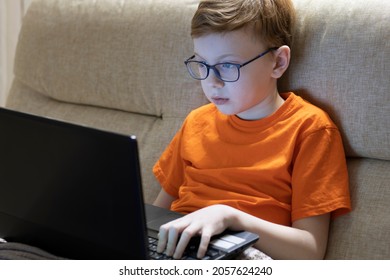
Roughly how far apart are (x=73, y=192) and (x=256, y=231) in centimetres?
39

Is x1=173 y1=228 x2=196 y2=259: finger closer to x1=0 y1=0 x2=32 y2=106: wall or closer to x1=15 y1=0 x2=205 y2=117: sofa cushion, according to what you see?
x1=15 y1=0 x2=205 y2=117: sofa cushion

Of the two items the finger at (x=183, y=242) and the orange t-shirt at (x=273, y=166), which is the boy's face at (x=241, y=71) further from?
the finger at (x=183, y=242)

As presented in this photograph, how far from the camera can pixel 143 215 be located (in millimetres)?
1007

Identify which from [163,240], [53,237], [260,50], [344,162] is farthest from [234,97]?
[53,237]

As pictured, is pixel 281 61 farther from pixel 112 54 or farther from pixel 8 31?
pixel 8 31

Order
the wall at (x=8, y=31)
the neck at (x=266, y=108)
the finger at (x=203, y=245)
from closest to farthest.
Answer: the finger at (x=203, y=245), the neck at (x=266, y=108), the wall at (x=8, y=31)

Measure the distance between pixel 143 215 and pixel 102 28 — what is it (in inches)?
38.4

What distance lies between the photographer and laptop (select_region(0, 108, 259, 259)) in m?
1.00

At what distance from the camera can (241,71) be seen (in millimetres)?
1388

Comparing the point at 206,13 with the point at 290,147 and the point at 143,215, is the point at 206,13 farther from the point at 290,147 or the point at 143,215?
the point at 143,215

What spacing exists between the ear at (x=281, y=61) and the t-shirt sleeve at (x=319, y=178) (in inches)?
6.3

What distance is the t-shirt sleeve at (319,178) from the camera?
133cm

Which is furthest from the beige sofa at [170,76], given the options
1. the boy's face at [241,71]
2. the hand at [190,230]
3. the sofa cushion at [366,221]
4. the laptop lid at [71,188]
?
the laptop lid at [71,188]

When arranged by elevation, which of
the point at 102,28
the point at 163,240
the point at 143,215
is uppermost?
the point at 102,28
